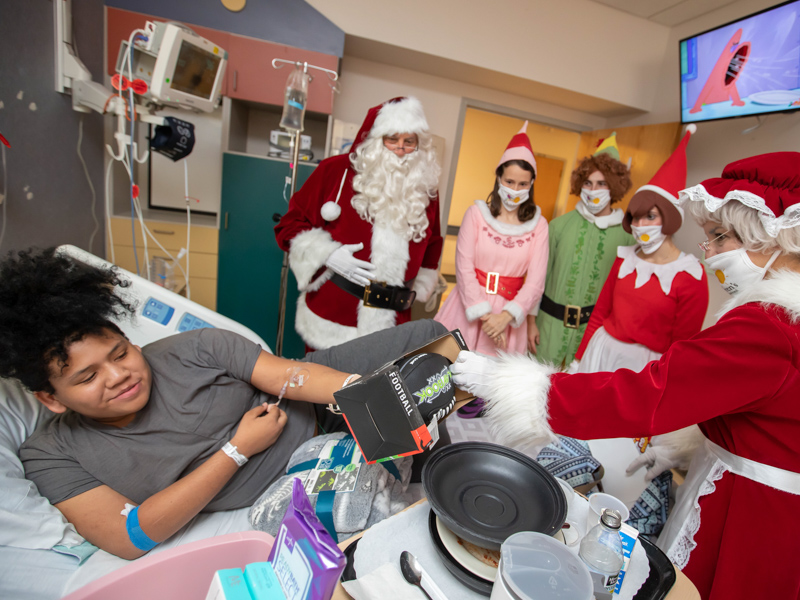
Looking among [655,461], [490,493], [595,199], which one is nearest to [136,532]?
[490,493]

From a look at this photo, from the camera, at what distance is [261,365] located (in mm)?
1322

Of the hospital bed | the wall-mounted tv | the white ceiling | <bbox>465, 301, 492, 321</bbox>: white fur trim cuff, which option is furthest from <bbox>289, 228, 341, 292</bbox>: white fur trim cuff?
the white ceiling

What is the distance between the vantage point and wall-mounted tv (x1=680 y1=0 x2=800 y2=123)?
225 centimetres

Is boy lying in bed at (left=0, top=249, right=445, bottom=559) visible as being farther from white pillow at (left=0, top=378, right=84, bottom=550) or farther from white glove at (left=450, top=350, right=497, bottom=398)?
white glove at (left=450, top=350, right=497, bottom=398)

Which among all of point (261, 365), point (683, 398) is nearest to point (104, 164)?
point (261, 365)

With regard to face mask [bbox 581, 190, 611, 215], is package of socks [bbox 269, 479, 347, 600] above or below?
below

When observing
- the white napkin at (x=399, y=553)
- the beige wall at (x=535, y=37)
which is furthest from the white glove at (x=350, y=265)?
the beige wall at (x=535, y=37)

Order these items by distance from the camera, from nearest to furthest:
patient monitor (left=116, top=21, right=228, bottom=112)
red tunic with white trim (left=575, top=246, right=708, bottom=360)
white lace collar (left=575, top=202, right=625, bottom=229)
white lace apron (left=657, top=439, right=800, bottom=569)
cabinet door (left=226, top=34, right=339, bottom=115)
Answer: white lace apron (left=657, top=439, right=800, bottom=569) → patient monitor (left=116, top=21, right=228, bottom=112) → red tunic with white trim (left=575, top=246, right=708, bottom=360) → white lace collar (left=575, top=202, right=625, bottom=229) → cabinet door (left=226, top=34, right=339, bottom=115)

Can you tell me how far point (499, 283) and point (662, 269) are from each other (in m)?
0.75

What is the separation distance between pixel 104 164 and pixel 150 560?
9.15ft

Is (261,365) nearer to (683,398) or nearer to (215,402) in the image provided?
(215,402)

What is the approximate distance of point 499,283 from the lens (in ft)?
7.28

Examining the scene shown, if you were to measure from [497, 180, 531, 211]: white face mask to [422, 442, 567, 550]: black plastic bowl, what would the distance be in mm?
1542

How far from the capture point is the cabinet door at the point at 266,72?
108 inches
